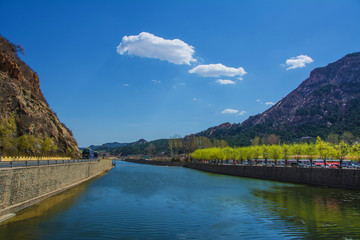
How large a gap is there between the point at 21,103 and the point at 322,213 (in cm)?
5818

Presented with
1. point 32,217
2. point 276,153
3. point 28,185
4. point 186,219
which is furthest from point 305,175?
point 32,217

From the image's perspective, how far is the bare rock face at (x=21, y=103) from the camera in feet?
189

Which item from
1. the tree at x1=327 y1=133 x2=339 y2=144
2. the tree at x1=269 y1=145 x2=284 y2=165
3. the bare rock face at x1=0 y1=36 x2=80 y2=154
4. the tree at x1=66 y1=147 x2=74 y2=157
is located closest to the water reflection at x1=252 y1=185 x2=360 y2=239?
the tree at x1=269 y1=145 x2=284 y2=165

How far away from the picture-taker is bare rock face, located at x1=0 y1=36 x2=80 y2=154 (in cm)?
5751

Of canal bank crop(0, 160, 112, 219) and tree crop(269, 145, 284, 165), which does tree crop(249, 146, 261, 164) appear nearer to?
tree crop(269, 145, 284, 165)

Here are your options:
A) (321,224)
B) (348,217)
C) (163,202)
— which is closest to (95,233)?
(163,202)

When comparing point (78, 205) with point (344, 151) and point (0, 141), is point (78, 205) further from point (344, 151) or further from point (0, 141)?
point (344, 151)

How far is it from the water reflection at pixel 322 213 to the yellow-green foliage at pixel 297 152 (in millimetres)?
21763

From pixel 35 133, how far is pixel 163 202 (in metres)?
42.9

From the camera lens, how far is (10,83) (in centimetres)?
6022

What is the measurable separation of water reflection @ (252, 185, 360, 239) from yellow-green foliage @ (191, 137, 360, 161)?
21763 millimetres

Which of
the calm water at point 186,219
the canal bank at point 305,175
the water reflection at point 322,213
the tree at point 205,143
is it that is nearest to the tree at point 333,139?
the canal bank at point 305,175

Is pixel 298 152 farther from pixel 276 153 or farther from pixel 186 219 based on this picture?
pixel 186 219

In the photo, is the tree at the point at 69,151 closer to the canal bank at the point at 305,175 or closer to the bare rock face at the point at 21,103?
the bare rock face at the point at 21,103
